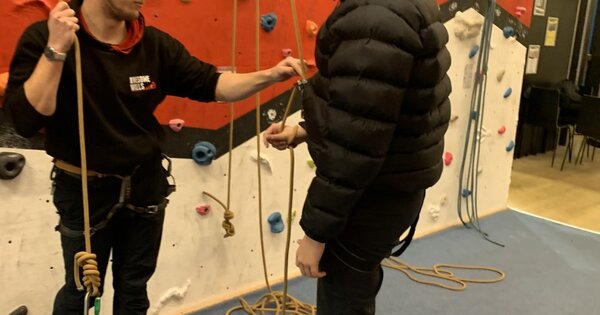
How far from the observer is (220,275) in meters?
2.36

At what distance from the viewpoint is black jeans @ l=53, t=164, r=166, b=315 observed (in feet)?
4.75

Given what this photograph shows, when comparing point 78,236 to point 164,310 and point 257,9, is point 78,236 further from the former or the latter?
point 257,9

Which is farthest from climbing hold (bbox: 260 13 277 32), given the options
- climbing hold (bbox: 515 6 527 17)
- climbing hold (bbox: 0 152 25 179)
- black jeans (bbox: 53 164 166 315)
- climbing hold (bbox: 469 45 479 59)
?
climbing hold (bbox: 515 6 527 17)

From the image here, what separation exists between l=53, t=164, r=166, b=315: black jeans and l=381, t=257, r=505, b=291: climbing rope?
148 centimetres

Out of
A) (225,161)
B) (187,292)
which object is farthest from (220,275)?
(225,161)

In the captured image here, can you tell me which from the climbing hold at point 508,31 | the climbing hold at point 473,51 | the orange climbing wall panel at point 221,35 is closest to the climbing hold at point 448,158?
the climbing hold at point 473,51

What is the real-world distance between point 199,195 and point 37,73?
1080mm

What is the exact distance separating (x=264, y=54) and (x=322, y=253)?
1.13m

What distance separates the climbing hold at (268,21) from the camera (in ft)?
7.20

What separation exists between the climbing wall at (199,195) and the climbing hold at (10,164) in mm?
19

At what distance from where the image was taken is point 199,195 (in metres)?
2.21

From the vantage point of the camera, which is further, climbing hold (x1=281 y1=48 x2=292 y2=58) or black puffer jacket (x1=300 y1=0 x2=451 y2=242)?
climbing hold (x1=281 y1=48 x2=292 y2=58)

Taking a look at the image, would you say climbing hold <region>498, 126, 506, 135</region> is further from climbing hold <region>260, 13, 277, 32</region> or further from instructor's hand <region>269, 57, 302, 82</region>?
instructor's hand <region>269, 57, 302, 82</region>

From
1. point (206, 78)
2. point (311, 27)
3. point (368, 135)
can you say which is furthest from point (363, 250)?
point (311, 27)
